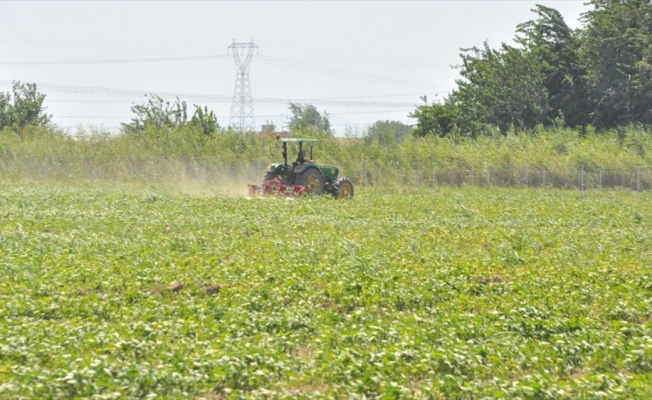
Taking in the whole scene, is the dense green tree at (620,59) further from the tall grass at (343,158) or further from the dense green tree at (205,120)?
the dense green tree at (205,120)

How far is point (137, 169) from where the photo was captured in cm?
5241

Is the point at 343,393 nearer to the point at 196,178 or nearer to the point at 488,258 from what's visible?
the point at 488,258

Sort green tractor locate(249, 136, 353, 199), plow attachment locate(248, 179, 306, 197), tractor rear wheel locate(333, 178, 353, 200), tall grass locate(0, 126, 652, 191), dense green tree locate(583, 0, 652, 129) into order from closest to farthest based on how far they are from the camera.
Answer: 1. plow attachment locate(248, 179, 306, 197)
2. green tractor locate(249, 136, 353, 199)
3. tractor rear wheel locate(333, 178, 353, 200)
4. tall grass locate(0, 126, 652, 191)
5. dense green tree locate(583, 0, 652, 129)

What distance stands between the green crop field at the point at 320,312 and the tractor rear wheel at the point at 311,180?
10.8m

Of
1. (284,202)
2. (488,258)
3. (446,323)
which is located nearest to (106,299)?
(446,323)

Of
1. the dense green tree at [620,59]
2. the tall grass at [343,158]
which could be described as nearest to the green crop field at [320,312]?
the tall grass at [343,158]

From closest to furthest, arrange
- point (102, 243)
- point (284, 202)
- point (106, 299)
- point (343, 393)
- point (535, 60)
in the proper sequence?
point (343, 393) < point (106, 299) < point (102, 243) < point (284, 202) < point (535, 60)

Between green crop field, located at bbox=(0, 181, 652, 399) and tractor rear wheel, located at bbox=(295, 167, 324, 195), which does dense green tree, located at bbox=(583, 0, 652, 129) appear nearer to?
tractor rear wheel, located at bbox=(295, 167, 324, 195)

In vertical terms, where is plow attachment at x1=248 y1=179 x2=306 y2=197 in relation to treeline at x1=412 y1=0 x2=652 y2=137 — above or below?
below

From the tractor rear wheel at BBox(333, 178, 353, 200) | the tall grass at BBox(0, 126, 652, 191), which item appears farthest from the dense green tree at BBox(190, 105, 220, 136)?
the tractor rear wheel at BBox(333, 178, 353, 200)

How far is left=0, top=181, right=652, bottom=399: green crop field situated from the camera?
8180 millimetres

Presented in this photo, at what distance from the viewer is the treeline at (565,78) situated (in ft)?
198

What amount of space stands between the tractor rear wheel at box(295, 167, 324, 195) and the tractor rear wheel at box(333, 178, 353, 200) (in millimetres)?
559

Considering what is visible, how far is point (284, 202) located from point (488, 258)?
14010 millimetres
